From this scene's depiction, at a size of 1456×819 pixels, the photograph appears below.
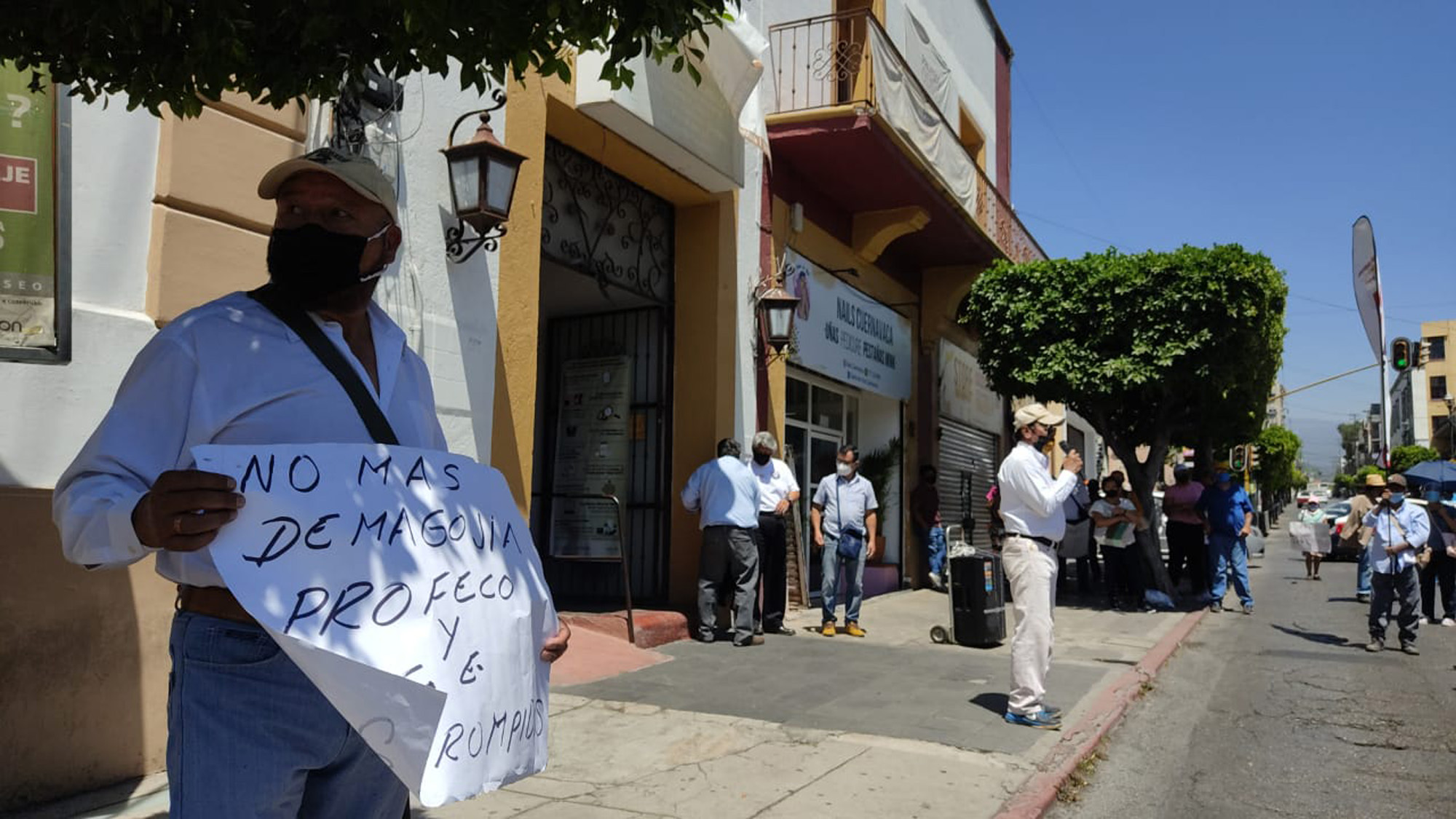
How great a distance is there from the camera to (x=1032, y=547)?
578cm

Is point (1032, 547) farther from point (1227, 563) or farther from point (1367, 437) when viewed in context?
point (1367, 437)

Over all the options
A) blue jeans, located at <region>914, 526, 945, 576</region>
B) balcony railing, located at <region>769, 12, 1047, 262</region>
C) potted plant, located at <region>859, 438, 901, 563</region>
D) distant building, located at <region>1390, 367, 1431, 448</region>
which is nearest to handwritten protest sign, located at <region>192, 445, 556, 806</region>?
balcony railing, located at <region>769, 12, 1047, 262</region>

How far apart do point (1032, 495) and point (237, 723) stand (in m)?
4.70

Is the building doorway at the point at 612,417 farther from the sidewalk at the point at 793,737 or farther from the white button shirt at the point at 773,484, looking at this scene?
the sidewalk at the point at 793,737

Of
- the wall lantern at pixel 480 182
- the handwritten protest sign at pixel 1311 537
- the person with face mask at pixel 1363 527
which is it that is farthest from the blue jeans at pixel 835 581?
the handwritten protest sign at pixel 1311 537

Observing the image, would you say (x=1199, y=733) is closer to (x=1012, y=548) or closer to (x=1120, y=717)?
(x=1120, y=717)

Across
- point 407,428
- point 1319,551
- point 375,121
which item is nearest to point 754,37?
point 375,121

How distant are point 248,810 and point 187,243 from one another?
3.76m

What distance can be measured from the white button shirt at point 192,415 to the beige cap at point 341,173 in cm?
26

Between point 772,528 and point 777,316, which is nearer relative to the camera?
point 772,528

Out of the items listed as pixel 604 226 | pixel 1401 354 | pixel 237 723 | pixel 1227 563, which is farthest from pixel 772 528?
pixel 1401 354

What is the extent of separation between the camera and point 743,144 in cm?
991

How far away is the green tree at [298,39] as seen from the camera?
2.48 m

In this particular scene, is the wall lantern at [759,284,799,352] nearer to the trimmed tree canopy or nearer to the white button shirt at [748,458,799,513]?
the white button shirt at [748,458,799,513]
